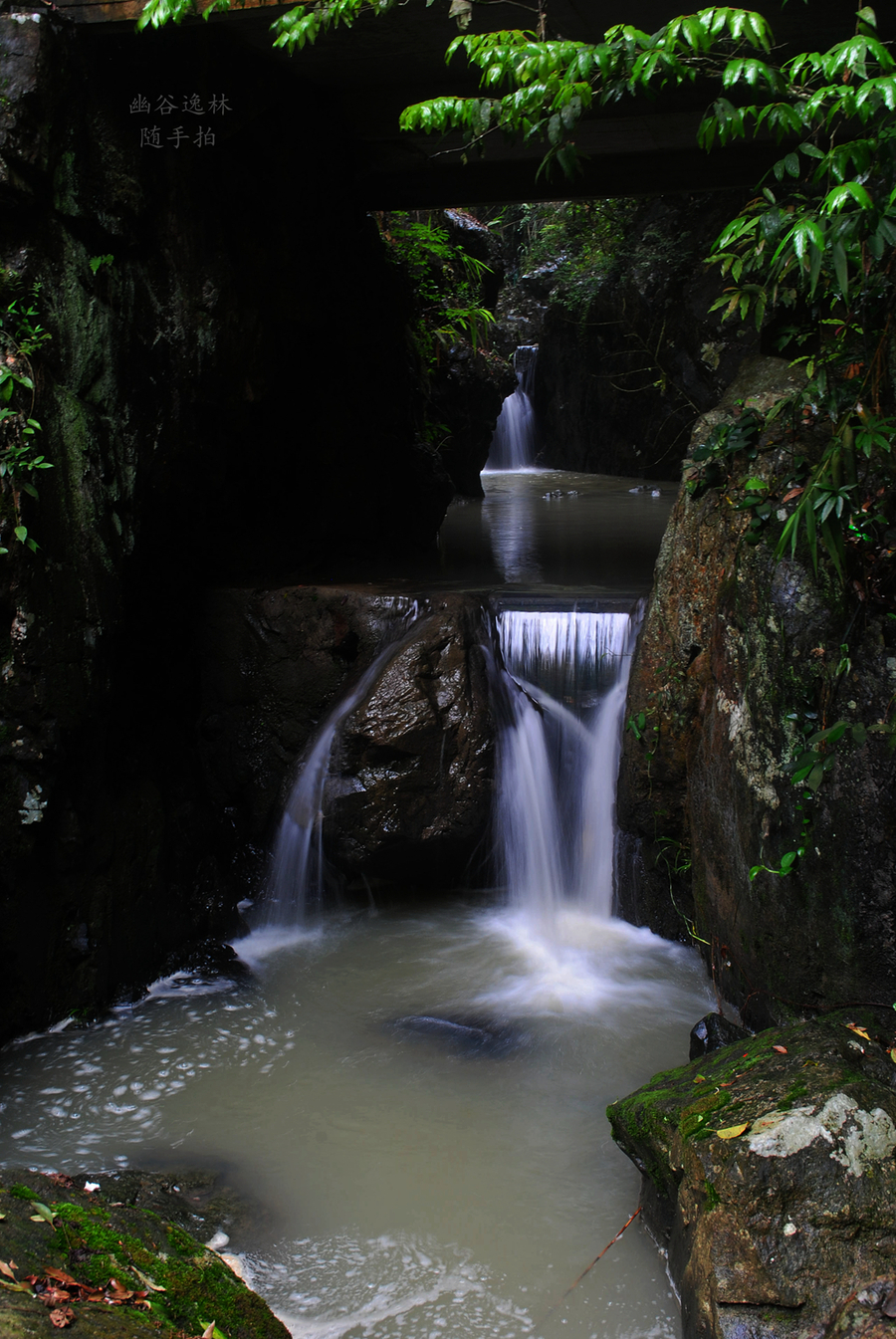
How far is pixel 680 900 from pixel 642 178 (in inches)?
244

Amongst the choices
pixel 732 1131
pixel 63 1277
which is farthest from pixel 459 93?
pixel 63 1277

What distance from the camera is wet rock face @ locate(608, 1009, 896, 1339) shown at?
274 cm

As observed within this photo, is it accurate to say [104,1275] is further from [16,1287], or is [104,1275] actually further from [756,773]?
[756,773]

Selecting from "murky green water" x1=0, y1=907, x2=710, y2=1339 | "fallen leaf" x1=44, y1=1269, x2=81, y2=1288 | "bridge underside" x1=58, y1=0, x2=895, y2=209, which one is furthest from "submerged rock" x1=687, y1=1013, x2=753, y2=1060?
"bridge underside" x1=58, y1=0, x2=895, y2=209

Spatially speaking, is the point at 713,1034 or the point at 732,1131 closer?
the point at 732,1131

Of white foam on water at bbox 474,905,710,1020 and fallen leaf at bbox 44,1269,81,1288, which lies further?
white foam on water at bbox 474,905,710,1020

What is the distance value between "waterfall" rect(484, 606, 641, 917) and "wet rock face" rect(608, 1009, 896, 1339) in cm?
283

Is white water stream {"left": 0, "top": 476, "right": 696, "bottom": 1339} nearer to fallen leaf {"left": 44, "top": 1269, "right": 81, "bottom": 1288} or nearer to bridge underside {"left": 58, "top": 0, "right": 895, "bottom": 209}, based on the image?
fallen leaf {"left": 44, "top": 1269, "right": 81, "bottom": 1288}

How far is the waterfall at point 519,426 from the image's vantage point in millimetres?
22094

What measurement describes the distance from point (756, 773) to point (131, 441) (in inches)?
160

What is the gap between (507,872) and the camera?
6.45 metres

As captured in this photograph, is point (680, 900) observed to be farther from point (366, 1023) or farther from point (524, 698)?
point (366, 1023)

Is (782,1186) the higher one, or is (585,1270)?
(782,1186)

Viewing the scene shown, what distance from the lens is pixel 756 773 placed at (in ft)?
14.5
